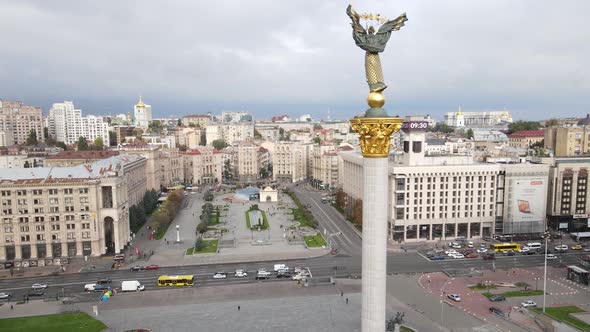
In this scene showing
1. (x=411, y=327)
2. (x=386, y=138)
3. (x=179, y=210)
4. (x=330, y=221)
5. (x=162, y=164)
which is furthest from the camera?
(x=162, y=164)

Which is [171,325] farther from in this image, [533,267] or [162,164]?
[162,164]

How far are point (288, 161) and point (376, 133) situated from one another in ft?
494

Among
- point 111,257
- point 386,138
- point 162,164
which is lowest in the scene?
point 111,257

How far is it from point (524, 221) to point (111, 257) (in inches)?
3054

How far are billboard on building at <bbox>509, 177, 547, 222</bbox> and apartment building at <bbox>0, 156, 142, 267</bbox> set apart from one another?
7456cm

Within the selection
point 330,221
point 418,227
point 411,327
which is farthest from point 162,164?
point 411,327

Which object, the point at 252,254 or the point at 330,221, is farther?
the point at 330,221

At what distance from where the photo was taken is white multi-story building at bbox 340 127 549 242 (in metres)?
86.6

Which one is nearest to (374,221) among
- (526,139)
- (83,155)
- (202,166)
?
(83,155)

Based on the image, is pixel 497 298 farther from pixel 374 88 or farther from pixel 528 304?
pixel 374 88

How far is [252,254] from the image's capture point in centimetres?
8106

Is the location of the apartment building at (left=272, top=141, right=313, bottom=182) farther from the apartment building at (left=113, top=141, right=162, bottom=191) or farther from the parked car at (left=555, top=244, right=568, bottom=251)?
the parked car at (left=555, top=244, right=568, bottom=251)

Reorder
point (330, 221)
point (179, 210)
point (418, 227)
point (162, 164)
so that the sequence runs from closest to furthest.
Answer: point (418, 227) < point (330, 221) < point (179, 210) < point (162, 164)

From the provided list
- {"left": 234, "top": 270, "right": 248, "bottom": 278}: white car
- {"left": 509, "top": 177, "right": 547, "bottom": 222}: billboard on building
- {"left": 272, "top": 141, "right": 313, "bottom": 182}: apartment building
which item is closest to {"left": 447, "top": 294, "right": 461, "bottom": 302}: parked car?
{"left": 234, "top": 270, "right": 248, "bottom": 278}: white car
